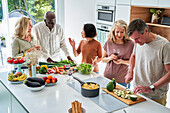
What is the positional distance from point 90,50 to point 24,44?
3.29ft

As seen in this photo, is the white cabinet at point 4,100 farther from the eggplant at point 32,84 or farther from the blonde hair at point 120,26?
the blonde hair at point 120,26

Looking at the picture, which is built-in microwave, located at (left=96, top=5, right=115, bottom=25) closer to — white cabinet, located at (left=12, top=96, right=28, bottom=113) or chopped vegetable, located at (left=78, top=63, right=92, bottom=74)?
chopped vegetable, located at (left=78, top=63, right=92, bottom=74)

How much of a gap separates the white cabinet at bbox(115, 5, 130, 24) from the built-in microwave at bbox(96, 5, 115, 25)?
144mm

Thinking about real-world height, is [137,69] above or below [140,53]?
below

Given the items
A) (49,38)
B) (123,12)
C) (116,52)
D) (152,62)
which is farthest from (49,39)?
(152,62)

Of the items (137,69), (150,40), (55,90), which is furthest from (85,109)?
(150,40)

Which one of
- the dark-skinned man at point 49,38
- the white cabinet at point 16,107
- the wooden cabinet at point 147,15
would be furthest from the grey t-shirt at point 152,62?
the wooden cabinet at point 147,15

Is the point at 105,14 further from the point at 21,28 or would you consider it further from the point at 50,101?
the point at 50,101

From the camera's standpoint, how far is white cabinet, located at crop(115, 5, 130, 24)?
3.70 metres

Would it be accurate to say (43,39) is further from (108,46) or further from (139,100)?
(139,100)

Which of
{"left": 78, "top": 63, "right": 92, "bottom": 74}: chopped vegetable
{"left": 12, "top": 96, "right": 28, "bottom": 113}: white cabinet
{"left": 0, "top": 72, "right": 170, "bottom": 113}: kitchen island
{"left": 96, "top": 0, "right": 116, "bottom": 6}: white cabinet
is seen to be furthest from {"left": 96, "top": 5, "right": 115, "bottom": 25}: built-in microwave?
{"left": 12, "top": 96, "right": 28, "bottom": 113}: white cabinet

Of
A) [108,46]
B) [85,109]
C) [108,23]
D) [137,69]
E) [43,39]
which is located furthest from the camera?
[108,23]

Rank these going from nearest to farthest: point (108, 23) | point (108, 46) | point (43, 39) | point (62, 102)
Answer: point (62, 102) → point (108, 46) → point (43, 39) → point (108, 23)

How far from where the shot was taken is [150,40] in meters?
2.10
